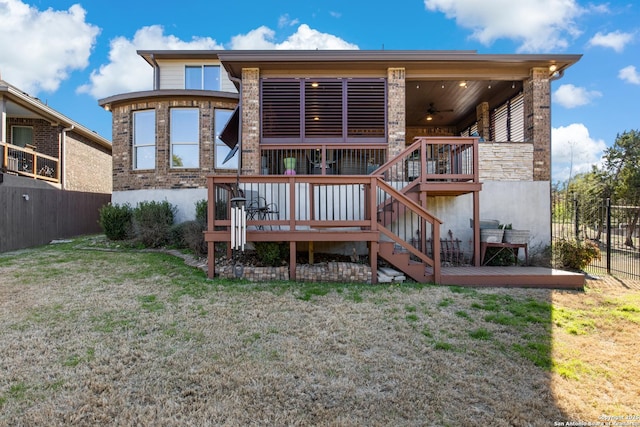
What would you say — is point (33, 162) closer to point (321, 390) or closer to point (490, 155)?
point (321, 390)

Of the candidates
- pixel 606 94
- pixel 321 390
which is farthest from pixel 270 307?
pixel 606 94

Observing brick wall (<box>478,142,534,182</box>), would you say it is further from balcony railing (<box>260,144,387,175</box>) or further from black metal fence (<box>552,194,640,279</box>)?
balcony railing (<box>260,144,387,175</box>)

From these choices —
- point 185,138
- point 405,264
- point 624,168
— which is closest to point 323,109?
point 405,264

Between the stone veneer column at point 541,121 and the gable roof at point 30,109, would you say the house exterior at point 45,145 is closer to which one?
the gable roof at point 30,109

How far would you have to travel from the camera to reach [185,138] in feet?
35.9

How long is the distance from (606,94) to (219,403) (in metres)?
32.3

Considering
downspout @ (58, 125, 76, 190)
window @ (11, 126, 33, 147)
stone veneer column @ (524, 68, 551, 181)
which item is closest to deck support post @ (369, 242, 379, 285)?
stone veneer column @ (524, 68, 551, 181)

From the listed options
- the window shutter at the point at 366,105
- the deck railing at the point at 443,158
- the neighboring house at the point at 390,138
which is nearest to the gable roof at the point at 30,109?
the neighboring house at the point at 390,138

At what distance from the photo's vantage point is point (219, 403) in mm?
2408

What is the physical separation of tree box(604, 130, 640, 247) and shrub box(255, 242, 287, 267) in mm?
16819

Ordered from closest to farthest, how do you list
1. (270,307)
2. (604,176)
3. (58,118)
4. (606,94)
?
(270,307) < (58,118) < (604,176) < (606,94)

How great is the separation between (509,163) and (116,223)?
36.9ft

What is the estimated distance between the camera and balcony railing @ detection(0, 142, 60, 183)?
35.5ft

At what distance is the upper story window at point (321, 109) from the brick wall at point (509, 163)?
8.97 feet
